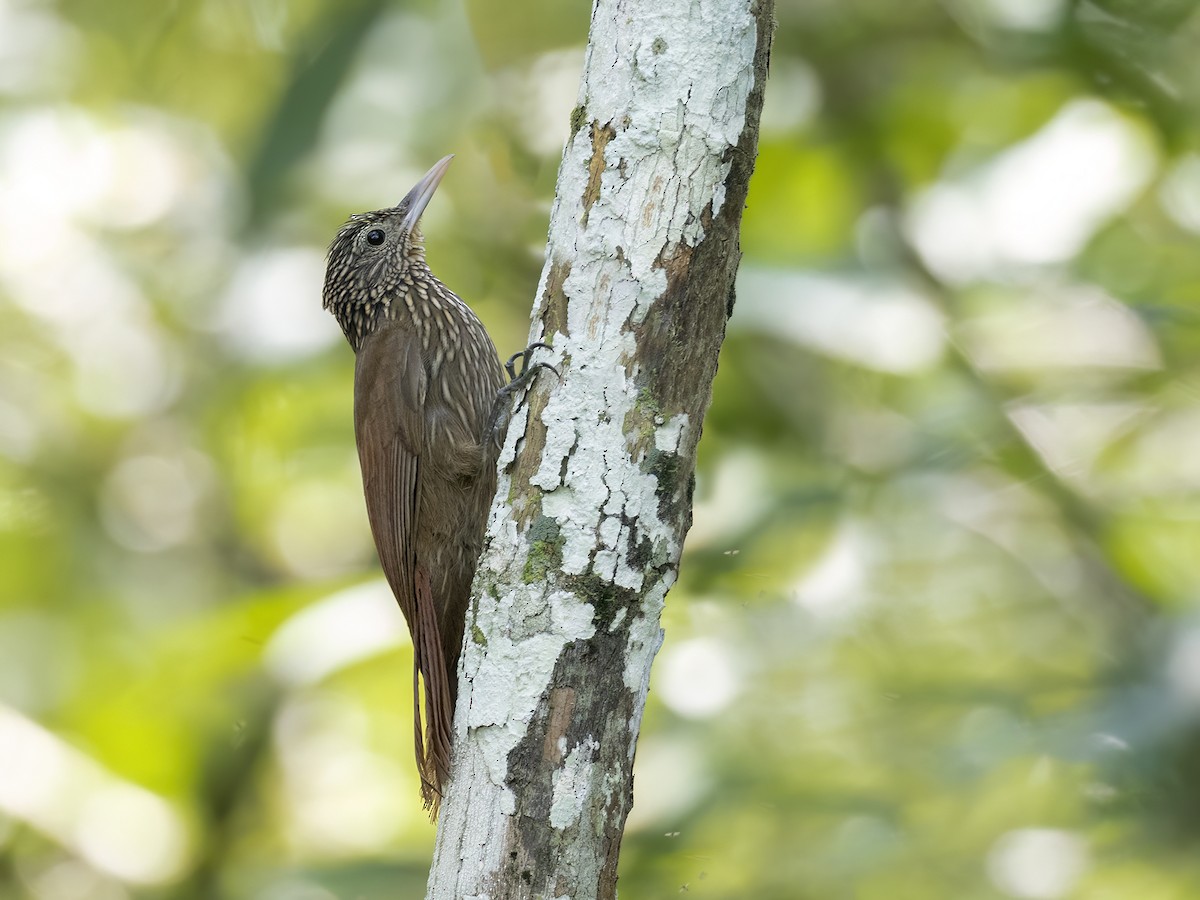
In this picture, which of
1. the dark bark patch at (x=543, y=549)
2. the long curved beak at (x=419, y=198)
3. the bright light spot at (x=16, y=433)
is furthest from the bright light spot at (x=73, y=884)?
the dark bark patch at (x=543, y=549)

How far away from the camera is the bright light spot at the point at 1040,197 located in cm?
324

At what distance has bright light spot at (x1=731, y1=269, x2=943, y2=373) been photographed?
3.21 metres

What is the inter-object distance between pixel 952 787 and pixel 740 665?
0.62m

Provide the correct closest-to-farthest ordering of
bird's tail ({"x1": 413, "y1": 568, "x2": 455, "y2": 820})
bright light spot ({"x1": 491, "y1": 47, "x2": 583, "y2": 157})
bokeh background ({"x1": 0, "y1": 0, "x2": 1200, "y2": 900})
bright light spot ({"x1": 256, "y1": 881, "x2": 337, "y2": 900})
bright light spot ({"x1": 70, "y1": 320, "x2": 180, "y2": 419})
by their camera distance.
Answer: bird's tail ({"x1": 413, "y1": 568, "x2": 455, "y2": 820}) → bokeh background ({"x1": 0, "y1": 0, "x2": 1200, "y2": 900}) → bright light spot ({"x1": 256, "y1": 881, "x2": 337, "y2": 900}) → bright light spot ({"x1": 491, "y1": 47, "x2": 583, "y2": 157}) → bright light spot ({"x1": 70, "y1": 320, "x2": 180, "y2": 419})

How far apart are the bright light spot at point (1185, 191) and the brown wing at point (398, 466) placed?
209cm

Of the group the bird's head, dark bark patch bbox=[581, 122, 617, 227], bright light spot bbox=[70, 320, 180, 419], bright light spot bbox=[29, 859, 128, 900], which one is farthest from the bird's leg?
bright light spot bbox=[29, 859, 128, 900]

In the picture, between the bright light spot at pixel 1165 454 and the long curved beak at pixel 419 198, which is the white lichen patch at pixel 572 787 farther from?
the bright light spot at pixel 1165 454

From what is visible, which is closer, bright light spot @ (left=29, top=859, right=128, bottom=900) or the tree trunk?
the tree trunk

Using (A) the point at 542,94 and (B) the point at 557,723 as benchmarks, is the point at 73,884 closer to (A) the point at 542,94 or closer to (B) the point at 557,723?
(B) the point at 557,723

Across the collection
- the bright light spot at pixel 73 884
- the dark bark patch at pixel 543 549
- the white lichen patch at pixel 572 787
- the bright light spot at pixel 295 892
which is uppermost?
the bright light spot at pixel 73 884

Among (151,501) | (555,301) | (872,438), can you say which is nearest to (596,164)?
(555,301)

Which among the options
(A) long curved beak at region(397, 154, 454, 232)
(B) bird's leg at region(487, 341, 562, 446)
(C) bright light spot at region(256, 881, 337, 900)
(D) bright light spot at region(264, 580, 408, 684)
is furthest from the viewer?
(D) bright light spot at region(264, 580, 408, 684)

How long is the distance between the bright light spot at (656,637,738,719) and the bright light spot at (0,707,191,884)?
5.35 ft

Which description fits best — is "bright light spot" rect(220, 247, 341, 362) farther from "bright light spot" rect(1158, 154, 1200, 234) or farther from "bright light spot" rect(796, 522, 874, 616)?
"bright light spot" rect(1158, 154, 1200, 234)
